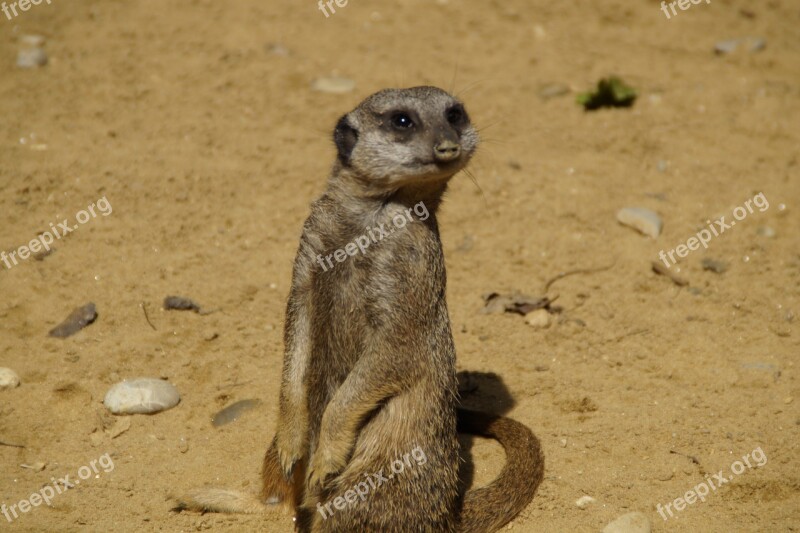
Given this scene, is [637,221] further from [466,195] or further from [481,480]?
[481,480]

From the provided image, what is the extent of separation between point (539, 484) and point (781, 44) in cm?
597

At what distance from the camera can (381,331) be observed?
11.8 feet

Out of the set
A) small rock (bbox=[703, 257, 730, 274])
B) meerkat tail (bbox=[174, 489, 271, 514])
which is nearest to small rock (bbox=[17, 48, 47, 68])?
meerkat tail (bbox=[174, 489, 271, 514])

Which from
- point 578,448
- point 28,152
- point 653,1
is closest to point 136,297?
point 28,152

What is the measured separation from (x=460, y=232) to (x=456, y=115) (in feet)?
7.35

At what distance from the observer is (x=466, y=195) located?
21.0 feet

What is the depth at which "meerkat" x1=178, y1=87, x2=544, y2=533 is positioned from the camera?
3588mm

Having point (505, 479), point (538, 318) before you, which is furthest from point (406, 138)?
point (538, 318)

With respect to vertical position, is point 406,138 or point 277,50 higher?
point 406,138

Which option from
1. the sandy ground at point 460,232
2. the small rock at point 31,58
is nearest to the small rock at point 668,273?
the sandy ground at point 460,232
